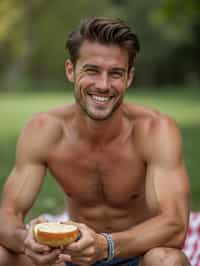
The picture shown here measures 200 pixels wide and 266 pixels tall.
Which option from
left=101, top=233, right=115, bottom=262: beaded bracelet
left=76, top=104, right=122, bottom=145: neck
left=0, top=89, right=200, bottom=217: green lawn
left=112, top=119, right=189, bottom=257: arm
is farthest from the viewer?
left=0, top=89, right=200, bottom=217: green lawn

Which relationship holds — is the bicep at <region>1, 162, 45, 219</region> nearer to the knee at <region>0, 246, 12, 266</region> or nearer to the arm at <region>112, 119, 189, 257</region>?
the knee at <region>0, 246, 12, 266</region>

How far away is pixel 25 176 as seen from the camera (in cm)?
469

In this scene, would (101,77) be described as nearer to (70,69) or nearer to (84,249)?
(70,69)

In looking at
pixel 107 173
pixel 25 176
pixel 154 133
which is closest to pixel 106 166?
pixel 107 173

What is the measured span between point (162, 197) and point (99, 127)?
662 millimetres

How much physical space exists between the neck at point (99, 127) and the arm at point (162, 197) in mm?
234

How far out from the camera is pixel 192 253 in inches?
238

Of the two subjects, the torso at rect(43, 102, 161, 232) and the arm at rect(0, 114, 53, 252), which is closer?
the arm at rect(0, 114, 53, 252)

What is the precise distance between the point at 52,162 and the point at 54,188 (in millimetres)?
4983

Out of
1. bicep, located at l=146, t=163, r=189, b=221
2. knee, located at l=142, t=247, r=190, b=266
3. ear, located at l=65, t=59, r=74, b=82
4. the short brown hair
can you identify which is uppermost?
the short brown hair

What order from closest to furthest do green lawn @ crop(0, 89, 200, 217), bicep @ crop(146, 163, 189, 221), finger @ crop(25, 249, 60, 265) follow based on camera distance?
finger @ crop(25, 249, 60, 265) < bicep @ crop(146, 163, 189, 221) < green lawn @ crop(0, 89, 200, 217)

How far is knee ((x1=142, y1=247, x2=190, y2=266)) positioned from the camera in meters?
4.09

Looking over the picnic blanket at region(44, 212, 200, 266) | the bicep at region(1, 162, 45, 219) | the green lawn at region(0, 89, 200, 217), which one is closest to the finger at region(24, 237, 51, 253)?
the bicep at region(1, 162, 45, 219)

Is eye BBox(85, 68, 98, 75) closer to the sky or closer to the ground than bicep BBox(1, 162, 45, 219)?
closer to the sky
